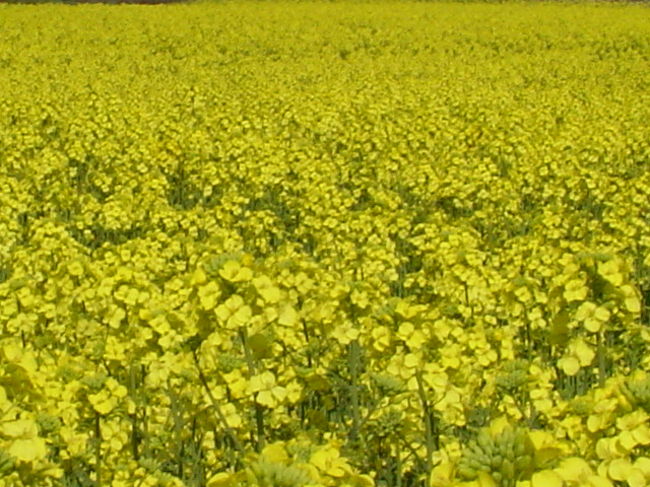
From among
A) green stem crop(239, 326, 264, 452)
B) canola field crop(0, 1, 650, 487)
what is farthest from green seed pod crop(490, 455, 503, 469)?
green stem crop(239, 326, 264, 452)

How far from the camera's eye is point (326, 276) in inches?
201

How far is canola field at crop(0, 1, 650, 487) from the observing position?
3.08 m

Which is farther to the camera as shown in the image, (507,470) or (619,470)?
(619,470)

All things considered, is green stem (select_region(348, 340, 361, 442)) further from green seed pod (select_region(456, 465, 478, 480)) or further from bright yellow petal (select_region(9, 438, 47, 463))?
green seed pod (select_region(456, 465, 478, 480))

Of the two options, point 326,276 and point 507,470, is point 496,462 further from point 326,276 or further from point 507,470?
point 326,276

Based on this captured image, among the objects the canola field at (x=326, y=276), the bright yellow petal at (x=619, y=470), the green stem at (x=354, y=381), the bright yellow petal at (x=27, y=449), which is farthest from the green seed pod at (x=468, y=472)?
the green stem at (x=354, y=381)

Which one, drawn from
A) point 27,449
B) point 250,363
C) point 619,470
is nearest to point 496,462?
point 619,470

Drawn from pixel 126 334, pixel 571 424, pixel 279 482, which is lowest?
pixel 126 334

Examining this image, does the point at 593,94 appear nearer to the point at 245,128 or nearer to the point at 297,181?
the point at 245,128

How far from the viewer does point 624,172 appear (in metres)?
10.5

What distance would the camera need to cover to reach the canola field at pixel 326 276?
3.08 metres

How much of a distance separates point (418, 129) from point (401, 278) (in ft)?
16.3

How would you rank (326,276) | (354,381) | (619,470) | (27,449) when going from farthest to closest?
(326,276)
(354,381)
(27,449)
(619,470)

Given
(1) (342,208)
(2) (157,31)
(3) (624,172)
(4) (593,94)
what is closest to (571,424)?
(1) (342,208)
